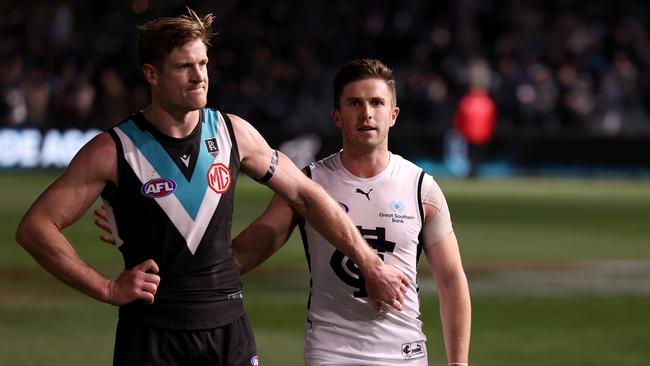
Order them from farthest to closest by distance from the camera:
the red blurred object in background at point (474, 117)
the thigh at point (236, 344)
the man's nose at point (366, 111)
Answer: the red blurred object in background at point (474, 117), the man's nose at point (366, 111), the thigh at point (236, 344)

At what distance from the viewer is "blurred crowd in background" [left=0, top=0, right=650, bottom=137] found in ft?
107

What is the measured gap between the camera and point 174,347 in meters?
5.46

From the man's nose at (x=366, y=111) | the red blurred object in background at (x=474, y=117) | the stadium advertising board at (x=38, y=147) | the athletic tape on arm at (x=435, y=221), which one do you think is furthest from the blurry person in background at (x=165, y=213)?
the stadium advertising board at (x=38, y=147)

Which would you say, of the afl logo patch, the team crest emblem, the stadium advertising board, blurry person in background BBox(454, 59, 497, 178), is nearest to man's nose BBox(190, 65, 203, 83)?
the team crest emblem

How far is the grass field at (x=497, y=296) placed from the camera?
10.9 metres

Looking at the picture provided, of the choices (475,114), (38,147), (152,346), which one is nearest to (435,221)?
(152,346)

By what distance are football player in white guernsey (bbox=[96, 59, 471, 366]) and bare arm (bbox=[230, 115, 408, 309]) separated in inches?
4.9

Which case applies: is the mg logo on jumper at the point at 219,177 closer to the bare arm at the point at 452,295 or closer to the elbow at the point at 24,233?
the elbow at the point at 24,233

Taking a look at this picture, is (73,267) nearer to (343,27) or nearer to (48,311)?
(48,311)

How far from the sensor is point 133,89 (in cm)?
3312

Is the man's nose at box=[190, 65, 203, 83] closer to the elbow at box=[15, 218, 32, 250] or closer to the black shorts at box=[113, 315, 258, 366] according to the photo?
the elbow at box=[15, 218, 32, 250]

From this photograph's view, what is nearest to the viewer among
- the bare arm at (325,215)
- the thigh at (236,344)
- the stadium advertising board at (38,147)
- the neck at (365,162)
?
the thigh at (236,344)

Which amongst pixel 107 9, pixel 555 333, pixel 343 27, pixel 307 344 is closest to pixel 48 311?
pixel 555 333

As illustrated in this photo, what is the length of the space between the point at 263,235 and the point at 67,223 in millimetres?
997
